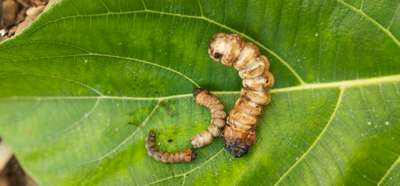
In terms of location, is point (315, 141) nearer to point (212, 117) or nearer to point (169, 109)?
point (212, 117)

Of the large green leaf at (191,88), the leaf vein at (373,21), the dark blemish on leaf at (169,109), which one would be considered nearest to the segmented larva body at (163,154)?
the large green leaf at (191,88)

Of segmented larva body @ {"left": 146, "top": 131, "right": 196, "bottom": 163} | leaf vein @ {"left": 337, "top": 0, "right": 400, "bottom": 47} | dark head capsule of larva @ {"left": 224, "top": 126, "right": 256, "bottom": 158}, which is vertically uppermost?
leaf vein @ {"left": 337, "top": 0, "right": 400, "bottom": 47}

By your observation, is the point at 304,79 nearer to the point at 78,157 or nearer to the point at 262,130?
the point at 262,130

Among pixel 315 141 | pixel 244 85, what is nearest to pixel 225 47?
pixel 244 85

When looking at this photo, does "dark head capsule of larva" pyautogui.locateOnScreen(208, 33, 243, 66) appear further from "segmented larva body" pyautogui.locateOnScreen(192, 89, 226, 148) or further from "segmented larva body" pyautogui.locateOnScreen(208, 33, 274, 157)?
"segmented larva body" pyautogui.locateOnScreen(192, 89, 226, 148)

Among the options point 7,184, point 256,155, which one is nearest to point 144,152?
point 256,155

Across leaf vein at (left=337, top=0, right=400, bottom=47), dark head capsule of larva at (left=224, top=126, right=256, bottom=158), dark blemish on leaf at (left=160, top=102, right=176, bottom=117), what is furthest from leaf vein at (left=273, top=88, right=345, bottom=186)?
dark blemish on leaf at (left=160, top=102, right=176, bottom=117)
